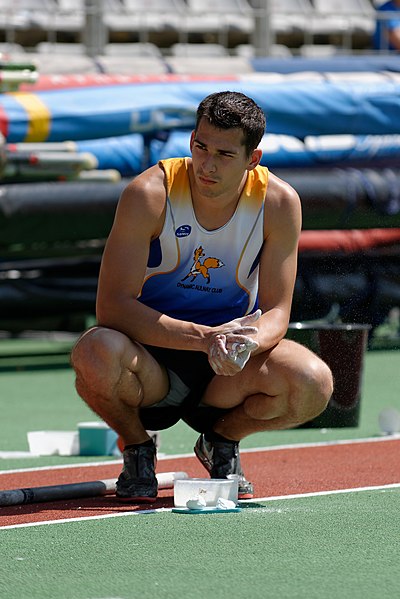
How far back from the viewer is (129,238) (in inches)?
186

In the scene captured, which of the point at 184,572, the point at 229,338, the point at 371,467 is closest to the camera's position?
the point at 184,572

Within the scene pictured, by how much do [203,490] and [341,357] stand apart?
284 cm

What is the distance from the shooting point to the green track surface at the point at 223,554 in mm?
3352

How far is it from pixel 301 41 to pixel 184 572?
19898 millimetres

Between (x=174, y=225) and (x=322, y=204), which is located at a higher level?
(x=174, y=225)

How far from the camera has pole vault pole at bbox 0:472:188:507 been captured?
184 inches

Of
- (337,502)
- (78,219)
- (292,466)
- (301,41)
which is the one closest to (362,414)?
(292,466)

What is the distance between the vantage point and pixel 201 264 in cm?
Result: 489

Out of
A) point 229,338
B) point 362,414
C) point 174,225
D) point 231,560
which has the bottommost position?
point 362,414

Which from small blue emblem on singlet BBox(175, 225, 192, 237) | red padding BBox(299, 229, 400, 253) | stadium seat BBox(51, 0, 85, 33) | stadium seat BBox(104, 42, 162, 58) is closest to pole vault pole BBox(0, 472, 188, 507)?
small blue emblem on singlet BBox(175, 225, 192, 237)

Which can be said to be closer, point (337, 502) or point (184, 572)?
point (184, 572)

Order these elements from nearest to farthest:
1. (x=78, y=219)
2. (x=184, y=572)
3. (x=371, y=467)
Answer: (x=184, y=572) < (x=371, y=467) < (x=78, y=219)

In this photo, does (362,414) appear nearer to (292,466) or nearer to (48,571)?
(292,466)

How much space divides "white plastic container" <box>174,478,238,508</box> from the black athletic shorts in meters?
0.49
